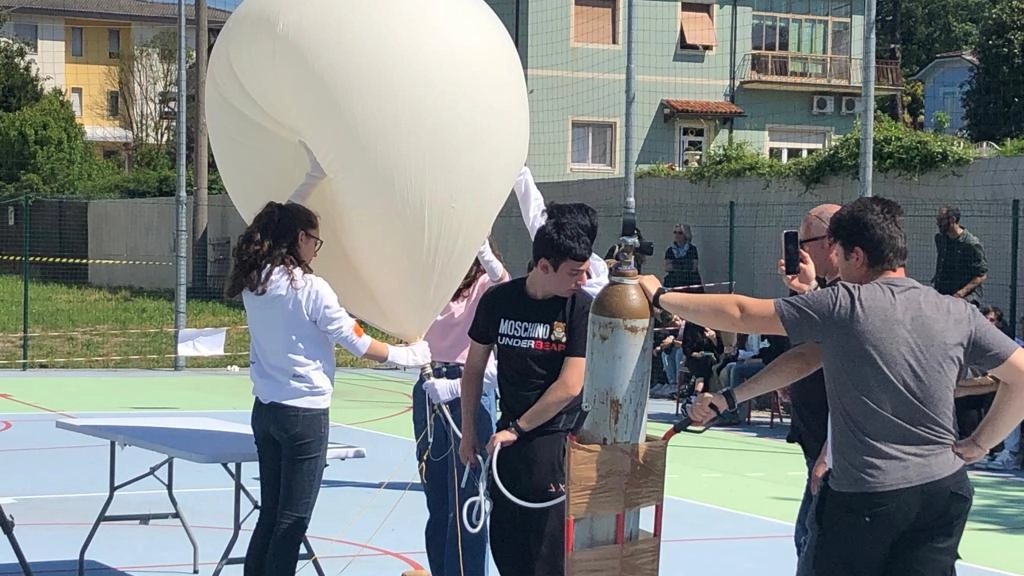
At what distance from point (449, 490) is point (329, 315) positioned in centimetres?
120

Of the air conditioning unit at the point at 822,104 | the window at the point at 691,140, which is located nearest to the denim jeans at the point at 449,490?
the window at the point at 691,140

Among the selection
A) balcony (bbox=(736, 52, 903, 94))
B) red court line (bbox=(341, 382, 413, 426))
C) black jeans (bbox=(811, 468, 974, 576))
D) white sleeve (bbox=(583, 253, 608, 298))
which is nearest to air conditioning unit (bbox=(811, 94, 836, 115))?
balcony (bbox=(736, 52, 903, 94))

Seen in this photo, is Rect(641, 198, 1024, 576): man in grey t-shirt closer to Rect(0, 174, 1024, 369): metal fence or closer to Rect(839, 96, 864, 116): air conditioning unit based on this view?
Rect(0, 174, 1024, 369): metal fence

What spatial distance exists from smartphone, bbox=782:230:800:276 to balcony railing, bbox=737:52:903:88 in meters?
29.8

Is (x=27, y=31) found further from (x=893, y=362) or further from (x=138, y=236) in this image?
(x=893, y=362)

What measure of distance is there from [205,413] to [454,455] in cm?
814

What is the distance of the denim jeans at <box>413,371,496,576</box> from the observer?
578cm

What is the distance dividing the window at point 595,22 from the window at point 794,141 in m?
6.50

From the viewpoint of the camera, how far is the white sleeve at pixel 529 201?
5.58m

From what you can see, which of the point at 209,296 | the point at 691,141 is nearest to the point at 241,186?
the point at 209,296

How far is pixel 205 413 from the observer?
1354cm

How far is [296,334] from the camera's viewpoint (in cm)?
531

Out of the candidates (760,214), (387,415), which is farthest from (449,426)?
(760,214)

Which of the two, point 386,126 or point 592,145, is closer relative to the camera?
point 386,126
